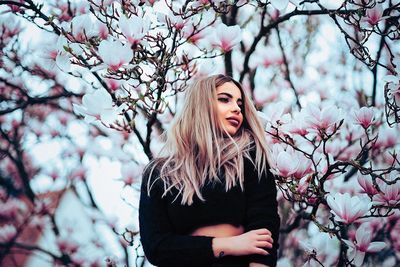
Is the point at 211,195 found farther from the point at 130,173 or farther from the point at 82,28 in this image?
the point at 130,173

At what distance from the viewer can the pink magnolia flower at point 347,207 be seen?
64.0 inches

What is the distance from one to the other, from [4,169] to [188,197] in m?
2.93

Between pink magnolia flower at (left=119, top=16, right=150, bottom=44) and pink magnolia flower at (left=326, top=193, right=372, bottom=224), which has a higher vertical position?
pink magnolia flower at (left=119, top=16, right=150, bottom=44)

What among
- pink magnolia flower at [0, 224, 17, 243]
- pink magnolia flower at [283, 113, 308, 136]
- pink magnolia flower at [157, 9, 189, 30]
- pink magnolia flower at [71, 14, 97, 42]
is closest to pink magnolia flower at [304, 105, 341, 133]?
pink magnolia flower at [283, 113, 308, 136]

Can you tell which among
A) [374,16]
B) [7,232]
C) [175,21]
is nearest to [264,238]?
[175,21]

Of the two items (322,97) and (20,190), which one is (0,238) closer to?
(20,190)

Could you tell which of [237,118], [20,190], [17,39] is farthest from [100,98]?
[20,190]

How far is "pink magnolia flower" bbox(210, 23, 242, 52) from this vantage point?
1.94m

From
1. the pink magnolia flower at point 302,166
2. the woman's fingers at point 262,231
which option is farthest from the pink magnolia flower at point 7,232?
the woman's fingers at point 262,231

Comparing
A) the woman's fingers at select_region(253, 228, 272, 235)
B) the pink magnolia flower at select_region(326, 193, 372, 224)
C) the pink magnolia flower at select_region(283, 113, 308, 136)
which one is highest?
the pink magnolia flower at select_region(283, 113, 308, 136)

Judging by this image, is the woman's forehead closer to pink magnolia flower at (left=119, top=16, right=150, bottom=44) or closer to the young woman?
the young woman

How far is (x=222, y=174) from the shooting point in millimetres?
1469

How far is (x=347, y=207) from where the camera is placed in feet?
5.35

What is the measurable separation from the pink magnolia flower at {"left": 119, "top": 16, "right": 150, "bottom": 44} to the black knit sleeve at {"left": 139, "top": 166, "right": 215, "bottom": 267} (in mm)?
443
